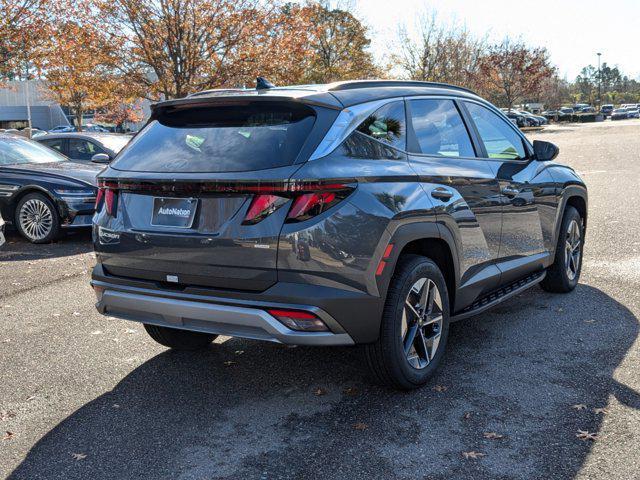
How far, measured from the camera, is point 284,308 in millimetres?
3447

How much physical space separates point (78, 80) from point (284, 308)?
58.2 ft

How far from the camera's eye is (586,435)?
3506mm

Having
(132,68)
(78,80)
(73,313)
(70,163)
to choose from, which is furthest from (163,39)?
(73,313)

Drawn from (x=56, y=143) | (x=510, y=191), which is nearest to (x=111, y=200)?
(x=510, y=191)

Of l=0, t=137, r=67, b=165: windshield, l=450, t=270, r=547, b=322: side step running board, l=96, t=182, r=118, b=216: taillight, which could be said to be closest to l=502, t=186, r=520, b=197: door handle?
l=450, t=270, r=547, b=322: side step running board

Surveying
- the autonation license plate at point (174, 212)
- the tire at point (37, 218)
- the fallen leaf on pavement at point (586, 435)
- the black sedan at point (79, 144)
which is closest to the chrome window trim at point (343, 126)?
the autonation license plate at point (174, 212)

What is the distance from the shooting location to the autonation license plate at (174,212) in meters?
3.63

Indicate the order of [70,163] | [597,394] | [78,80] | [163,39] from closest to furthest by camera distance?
[597,394] → [70,163] → [163,39] → [78,80]

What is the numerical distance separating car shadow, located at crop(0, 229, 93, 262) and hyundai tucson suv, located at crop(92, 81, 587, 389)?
5.26 m

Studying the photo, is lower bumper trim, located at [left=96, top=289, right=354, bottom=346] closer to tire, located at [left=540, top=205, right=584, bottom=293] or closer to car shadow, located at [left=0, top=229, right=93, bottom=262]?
tire, located at [left=540, top=205, right=584, bottom=293]

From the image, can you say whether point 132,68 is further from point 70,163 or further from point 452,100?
point 452,100

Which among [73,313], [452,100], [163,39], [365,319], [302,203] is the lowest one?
Answer: [73,313]

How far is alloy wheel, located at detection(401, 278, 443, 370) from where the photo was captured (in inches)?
157

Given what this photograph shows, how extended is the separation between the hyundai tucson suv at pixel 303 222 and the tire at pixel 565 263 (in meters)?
1.73
